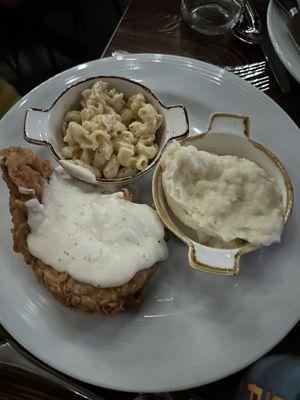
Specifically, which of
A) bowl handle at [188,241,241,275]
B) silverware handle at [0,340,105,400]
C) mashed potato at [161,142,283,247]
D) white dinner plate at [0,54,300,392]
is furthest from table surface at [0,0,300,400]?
silverware handle at [0,340,105,400]

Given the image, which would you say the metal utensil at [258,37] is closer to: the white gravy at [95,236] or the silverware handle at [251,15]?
the silverware handle at [251,15]

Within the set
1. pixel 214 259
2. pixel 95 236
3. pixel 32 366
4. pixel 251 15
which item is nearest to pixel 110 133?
pixel 95 236

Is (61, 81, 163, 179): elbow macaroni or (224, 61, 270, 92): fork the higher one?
(61, 81, 163, 179): elbow macaroni

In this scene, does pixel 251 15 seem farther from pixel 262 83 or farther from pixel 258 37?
pixel 262 83

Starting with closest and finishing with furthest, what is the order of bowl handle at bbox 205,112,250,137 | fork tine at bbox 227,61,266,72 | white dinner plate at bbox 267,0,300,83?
1. bowl handle at bbox 205,112,250,137
2. white dinner plate at bbox 267,0,300,83
3. fork tine at bbox 227,61,266,72

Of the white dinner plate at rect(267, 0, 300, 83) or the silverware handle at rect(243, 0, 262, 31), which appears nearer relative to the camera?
the white dinner plate at rect(267, 0, 300, 83)

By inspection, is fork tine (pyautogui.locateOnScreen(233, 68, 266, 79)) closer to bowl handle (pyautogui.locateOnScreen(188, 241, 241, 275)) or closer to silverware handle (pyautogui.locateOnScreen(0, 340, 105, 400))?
bowl handle (pyautogui.locateOnScreen(188, 241, 241, 275))

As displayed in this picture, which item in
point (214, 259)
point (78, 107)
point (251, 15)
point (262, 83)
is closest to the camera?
point (214, 259)

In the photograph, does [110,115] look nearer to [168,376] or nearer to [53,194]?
[53,194]
